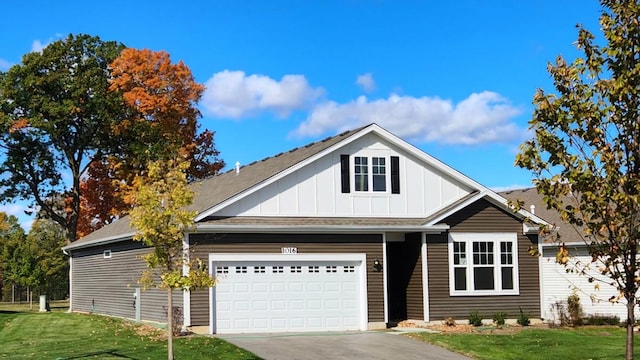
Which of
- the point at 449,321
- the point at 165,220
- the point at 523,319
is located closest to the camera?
the point at 165,220

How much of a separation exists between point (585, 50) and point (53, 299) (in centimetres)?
6121

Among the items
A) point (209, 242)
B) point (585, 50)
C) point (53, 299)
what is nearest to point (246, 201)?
point (209, 242)

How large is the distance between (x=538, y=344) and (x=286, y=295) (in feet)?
22.5

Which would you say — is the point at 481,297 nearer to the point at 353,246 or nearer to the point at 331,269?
the point at 353,246

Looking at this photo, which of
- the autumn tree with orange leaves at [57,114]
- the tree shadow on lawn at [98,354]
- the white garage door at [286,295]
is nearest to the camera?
the tree shadow on lawn at [98,354]

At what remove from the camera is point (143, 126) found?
40.3 meters

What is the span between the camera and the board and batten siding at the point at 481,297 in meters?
23.6

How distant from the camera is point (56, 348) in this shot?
60.8 feet

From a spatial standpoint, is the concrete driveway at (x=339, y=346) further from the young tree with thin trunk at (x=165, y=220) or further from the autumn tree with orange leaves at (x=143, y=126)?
the autumn tree with orange leaves at (x=143, y=126)

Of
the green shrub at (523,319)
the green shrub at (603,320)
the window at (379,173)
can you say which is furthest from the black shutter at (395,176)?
the green shrub at (603,320)

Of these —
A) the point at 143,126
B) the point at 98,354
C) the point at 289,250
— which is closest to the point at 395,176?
the point at 289,250

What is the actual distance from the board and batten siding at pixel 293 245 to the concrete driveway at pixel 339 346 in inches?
47.6

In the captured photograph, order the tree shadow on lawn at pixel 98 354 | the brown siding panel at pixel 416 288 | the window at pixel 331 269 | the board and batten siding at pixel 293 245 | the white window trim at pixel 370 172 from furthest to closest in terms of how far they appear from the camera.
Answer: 1. the brown siding panel at pixel 416 288
2. the white window trim at pixel 370 172
3. the window at pixel 331 269
4. the board and batten siding at pixel 293 245
5. the tree shadow on lawn at pixel 98 354

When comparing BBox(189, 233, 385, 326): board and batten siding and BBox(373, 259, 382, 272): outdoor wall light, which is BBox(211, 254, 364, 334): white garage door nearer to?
BBox(189, 233, 385, 326): board and batten siding
